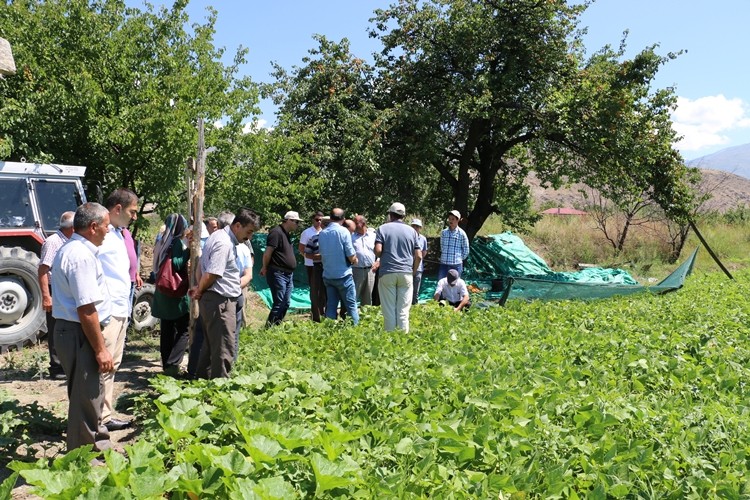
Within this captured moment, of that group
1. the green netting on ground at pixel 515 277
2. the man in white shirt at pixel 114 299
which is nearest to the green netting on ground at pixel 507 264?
the green netting on ground at pixel 515 277

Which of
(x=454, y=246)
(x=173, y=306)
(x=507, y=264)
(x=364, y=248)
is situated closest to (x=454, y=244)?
(x=454, y=246)

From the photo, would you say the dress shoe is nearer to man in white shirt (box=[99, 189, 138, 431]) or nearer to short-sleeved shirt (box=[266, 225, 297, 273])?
man in white shirt (box=[99, 189, 138, 431])

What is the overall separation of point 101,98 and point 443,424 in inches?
354

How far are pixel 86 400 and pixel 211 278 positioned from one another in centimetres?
153

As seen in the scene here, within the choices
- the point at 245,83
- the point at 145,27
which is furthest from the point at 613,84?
the point at 145,27

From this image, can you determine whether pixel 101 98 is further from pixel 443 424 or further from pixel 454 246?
pixel 443 424

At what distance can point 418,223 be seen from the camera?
1006 cm

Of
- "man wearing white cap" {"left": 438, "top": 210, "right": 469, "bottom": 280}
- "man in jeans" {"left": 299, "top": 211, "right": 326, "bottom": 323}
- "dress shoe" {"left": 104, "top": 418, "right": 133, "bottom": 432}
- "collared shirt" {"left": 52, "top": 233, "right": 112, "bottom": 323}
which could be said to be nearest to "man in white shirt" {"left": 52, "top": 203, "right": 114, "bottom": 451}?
"collared shirt" {"left": 52, "top": 233, "right": 112, "bottom": 323}

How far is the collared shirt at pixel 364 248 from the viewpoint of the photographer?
9477 mm

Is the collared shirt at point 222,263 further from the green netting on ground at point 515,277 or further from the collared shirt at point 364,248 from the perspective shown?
the green netting on ground at point 515,277

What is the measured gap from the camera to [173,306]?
6.63 metres

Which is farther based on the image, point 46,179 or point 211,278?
point 46,179

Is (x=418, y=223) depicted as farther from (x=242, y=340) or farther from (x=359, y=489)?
(x=359, y=489)

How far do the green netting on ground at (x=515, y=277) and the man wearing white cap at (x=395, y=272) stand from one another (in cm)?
291
